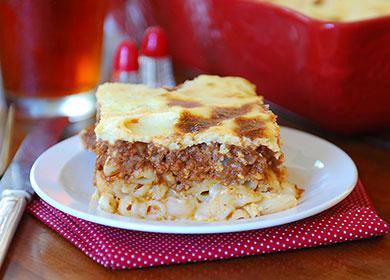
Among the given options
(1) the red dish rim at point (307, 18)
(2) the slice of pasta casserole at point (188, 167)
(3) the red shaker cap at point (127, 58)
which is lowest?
(3) the red shaker cap at point (127, 58)

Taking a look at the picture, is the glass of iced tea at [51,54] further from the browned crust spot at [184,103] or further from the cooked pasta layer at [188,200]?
the cooked pasta layer at [188,200]

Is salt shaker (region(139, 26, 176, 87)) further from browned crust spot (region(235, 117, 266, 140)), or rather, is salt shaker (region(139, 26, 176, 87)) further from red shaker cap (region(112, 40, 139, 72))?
browned crust spot (region(235, 117, 266, 140))

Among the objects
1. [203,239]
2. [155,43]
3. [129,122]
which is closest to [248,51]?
[155,43]

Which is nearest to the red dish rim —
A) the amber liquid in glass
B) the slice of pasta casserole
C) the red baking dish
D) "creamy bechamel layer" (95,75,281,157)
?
the red baking dish

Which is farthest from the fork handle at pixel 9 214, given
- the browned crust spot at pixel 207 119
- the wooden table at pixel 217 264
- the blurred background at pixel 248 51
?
the blurred background at pixel 248 51

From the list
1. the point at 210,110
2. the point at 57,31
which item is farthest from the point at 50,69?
the point at 210,110

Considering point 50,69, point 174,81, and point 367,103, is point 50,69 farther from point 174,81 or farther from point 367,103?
point 367,103
